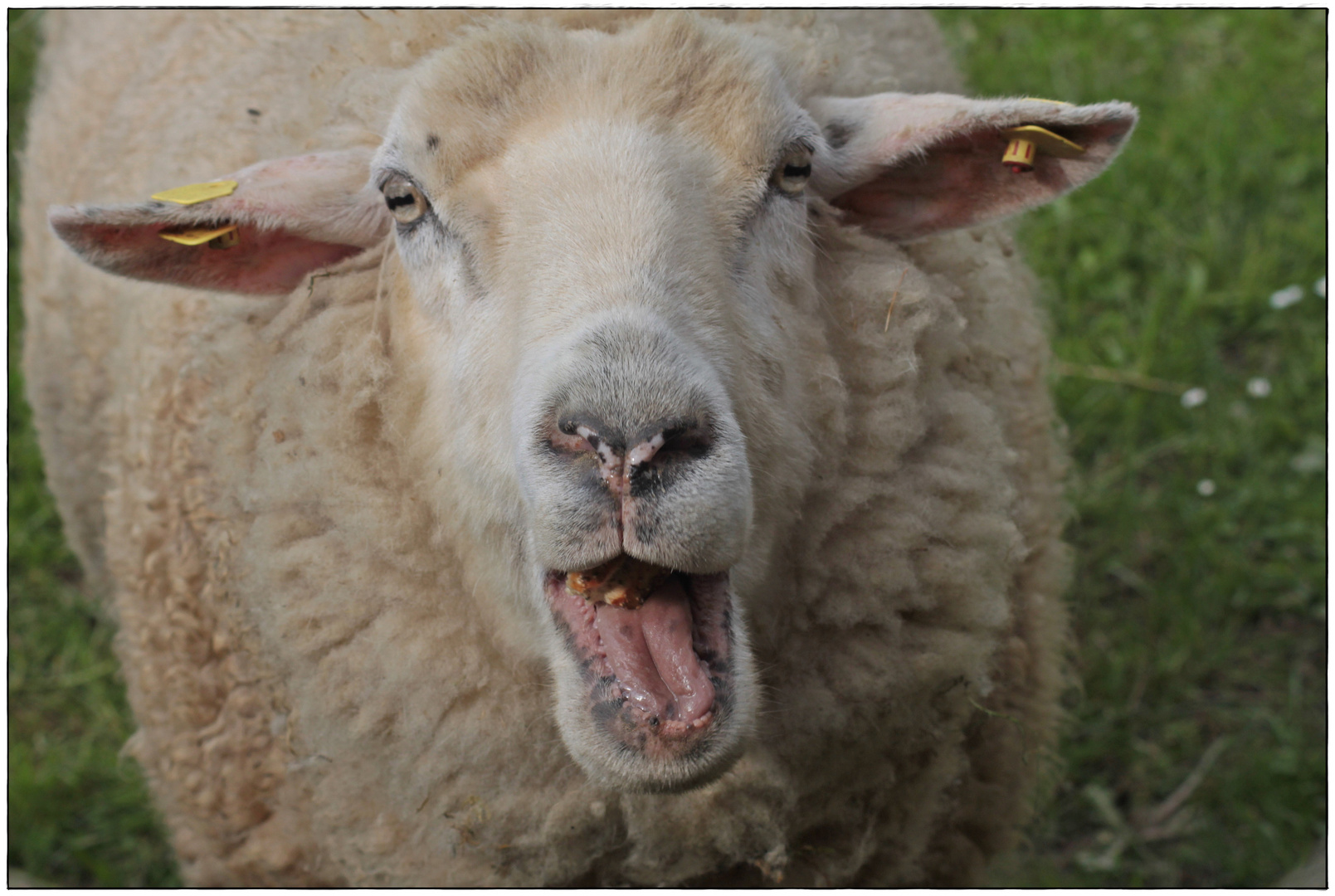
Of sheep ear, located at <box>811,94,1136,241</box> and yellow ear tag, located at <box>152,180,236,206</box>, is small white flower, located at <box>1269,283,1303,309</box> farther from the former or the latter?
yellow ear tag, located at <box>152,180,236,206</box>

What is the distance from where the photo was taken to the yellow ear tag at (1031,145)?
7.25ft

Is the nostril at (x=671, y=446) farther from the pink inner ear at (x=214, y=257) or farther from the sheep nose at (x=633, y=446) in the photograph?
the pink inner ear at (x=214, y=257)

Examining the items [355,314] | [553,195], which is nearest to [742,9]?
[553,195]

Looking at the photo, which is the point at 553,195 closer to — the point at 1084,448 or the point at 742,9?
the point at 742,9

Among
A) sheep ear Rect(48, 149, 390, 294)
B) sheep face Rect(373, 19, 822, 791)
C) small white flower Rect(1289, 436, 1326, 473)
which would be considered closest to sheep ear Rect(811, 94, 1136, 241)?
sheep face Rect(373, 19, 822, 791)

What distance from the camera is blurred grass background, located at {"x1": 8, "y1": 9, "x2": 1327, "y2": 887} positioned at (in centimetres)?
358

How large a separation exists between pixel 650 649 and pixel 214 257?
1.32 metres

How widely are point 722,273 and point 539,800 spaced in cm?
108

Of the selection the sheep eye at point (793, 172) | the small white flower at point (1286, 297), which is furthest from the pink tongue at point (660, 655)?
the small white flower at point (1286, 297)

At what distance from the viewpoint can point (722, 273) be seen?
202 centimetres

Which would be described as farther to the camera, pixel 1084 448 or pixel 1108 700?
pixel 1084 448

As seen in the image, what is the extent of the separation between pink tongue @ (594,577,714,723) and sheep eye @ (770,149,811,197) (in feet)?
2.73

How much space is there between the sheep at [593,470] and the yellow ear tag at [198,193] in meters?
0.02

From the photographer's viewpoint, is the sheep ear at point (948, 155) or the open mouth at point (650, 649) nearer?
the open mouth at point (650, 649)
